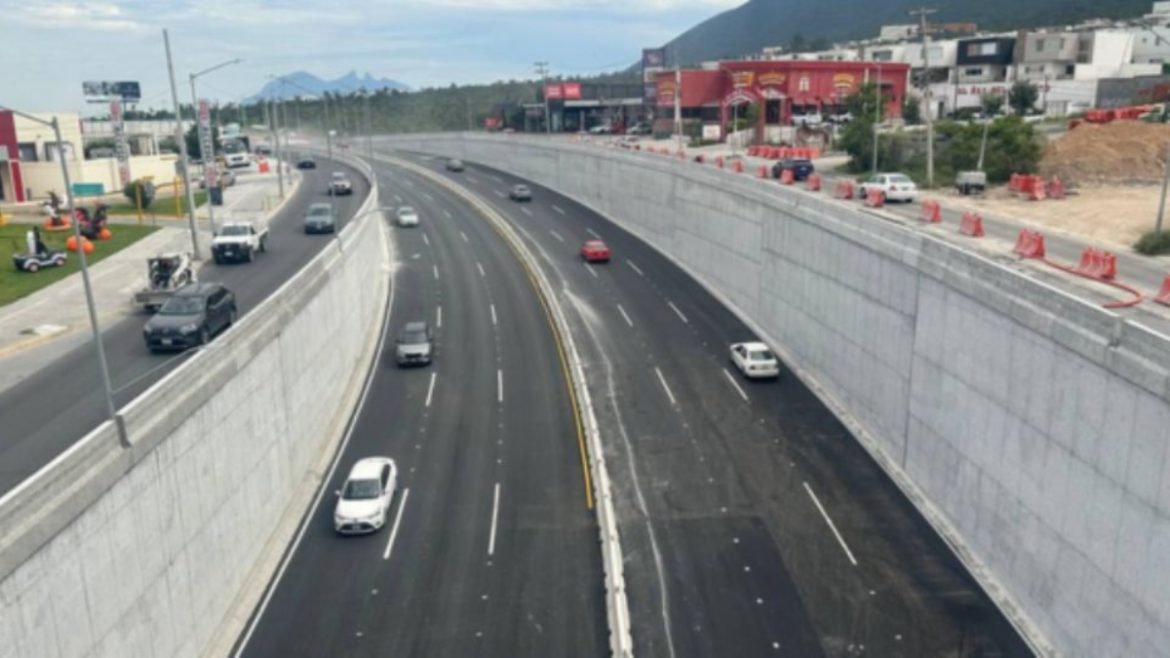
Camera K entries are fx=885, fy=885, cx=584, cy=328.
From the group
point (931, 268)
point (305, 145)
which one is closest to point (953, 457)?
point (931, 268)

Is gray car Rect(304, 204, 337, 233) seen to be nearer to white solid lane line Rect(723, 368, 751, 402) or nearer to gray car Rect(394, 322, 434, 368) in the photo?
gray car Rect(394, 322, 434, 368)

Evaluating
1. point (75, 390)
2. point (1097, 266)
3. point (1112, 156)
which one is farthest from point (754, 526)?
point (1112, 156)

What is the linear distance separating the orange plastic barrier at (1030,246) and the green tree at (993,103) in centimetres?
5969

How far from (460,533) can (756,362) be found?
17346 millimetres

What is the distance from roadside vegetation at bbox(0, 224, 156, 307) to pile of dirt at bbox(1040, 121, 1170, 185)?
50657 mm

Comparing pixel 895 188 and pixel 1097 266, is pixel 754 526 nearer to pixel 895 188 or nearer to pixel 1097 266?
pixel 1097 266

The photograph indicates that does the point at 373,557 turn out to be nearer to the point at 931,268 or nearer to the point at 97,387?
the point at 97,387

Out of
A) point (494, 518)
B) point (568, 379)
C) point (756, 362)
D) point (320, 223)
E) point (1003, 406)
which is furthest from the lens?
point (320, 223)

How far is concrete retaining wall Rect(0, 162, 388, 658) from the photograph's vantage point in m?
15.4

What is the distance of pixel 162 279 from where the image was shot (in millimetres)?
37469

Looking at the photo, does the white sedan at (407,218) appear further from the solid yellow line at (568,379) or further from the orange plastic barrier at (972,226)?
the orange plastic barrier at (972,226)

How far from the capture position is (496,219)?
75.3 meters

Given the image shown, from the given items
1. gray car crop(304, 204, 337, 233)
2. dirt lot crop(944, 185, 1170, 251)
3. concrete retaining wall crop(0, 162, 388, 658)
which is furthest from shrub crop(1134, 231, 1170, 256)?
gray car crop(304, 204, 337, 233)

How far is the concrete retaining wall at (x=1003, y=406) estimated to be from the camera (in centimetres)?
1917
